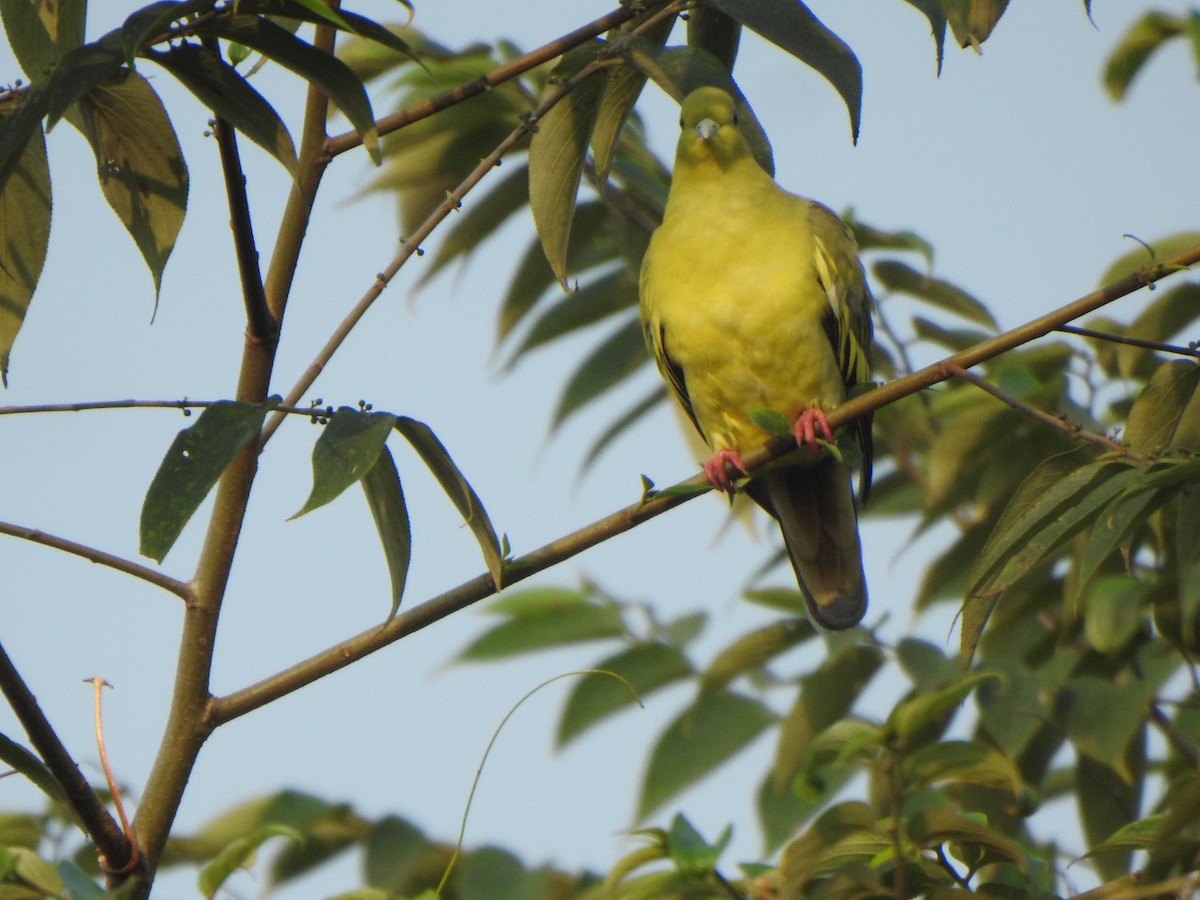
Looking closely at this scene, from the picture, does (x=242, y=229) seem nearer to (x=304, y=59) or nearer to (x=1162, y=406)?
(x=304, y=59)

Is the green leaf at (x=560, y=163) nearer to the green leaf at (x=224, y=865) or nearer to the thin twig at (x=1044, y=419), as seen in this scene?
the thin twig at (x=1044, y=419)

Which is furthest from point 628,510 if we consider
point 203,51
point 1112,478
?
point 203,51

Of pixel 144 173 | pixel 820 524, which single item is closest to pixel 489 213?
pixel 820 524

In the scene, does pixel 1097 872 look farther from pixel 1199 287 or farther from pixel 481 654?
pixel 481 654

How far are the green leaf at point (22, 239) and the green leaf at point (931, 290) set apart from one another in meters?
2.61

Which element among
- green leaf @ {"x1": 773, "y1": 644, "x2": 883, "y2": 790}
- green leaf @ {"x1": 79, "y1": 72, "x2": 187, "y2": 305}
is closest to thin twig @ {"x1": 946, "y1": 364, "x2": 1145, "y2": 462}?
green leaf @ {"x1": 79, "y1": 72, "x2": 187, "y2": 305}

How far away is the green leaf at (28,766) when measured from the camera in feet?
5.94

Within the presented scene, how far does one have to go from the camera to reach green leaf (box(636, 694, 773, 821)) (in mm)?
3629

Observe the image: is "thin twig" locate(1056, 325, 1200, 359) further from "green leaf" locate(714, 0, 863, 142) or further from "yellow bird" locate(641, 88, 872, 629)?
"yellow bird" locate(641, 88, 872, 629)

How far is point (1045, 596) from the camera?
3678mm

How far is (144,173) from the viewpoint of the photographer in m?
2.03

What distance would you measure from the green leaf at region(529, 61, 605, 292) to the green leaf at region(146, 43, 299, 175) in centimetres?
59

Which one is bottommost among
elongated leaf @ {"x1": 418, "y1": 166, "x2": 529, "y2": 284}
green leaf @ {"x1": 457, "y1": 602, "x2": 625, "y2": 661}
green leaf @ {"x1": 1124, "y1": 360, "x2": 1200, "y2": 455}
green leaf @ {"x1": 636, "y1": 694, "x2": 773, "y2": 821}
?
green leaf @ {"x1": 636, "y1": 694, "x2": 773, "y2": 821}

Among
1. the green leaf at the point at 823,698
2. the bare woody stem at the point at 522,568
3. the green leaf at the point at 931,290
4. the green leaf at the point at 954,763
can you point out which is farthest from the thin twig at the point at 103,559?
the green leaf at the point at 931,290
